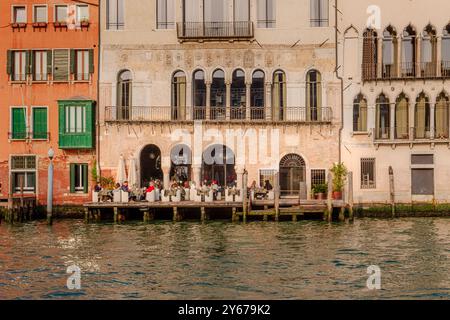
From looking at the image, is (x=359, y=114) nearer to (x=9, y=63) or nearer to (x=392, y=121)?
(x=392, y=121)

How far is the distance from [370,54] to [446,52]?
134 inches

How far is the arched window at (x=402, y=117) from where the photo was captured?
3653 centimetres

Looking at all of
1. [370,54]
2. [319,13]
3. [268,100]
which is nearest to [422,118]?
[370,54]

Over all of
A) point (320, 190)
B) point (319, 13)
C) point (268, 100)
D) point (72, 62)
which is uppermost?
point (319, 13)

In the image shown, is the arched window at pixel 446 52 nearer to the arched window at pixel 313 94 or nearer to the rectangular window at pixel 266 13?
the arched window at pixel 313 94

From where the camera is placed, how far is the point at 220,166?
37594 mm

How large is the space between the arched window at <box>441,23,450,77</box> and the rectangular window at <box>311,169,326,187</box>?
7.02 m

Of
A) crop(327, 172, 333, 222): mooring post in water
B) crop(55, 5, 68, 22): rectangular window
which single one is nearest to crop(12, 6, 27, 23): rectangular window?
crop(55, 5, 68, 22): rectangular window

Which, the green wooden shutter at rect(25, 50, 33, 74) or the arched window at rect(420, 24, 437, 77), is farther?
the green wooden shutter at rect(25, 50, 33, 74)

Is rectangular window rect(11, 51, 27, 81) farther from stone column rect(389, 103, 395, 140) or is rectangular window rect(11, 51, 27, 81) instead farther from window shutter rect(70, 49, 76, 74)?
stone column rect(389, 103, 395, 140)

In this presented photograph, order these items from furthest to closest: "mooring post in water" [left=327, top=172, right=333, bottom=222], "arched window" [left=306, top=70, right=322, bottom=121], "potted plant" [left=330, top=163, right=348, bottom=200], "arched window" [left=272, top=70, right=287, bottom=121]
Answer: "arched window" [left=272, top=70, right=287, bottom=121] < "arched window" [left=306, top=70, right=322, bottom=121] < "potted plant" [left=330, top=163, right=348, bottom=200] < "mooring post in water" [left=327, top=172, right=333, bottom=222]

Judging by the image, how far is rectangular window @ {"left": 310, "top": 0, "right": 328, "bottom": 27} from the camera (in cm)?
3691

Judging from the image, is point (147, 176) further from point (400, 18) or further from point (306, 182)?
point (400, 18)
